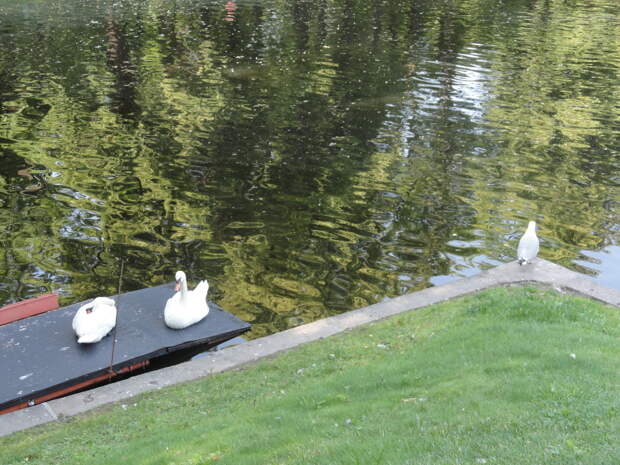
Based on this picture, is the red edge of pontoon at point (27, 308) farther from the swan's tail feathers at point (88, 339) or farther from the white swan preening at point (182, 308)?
the white swan preening at point (182, 308)

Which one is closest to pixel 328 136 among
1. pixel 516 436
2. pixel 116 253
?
pixel 116 253

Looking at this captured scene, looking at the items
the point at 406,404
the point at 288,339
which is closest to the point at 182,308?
the point at 288,339

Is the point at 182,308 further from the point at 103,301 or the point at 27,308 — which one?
Result: the point at 27,308

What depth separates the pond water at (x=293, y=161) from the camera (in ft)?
56.9

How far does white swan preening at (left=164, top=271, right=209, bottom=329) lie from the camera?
1370 cm

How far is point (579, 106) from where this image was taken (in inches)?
1228

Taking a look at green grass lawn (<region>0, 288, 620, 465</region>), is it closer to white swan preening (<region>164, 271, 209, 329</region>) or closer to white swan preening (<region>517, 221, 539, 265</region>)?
white swan preening (<region>517, 221, 539, 265</region>)

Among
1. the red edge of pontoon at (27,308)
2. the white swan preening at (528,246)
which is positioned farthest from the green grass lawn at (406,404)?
the red edge of pontoon at (27,308)

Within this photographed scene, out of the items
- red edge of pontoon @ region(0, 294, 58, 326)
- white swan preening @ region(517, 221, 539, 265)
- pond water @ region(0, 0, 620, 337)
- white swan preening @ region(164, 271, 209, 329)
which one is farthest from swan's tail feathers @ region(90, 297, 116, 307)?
white swan preening @ region(517, 221, 539, 265)

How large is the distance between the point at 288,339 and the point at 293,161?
1169 cm

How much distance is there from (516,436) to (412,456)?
1.11 metres

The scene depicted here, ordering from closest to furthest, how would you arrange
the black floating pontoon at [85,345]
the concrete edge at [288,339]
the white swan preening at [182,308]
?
the concrete edge at [288,339] → the black floating pontoon at [85,345] → the white swan preening at [182,308]

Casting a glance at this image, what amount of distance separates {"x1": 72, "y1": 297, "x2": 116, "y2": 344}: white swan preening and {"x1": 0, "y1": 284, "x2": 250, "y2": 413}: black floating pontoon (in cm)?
14

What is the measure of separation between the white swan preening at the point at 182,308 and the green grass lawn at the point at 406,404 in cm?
218
